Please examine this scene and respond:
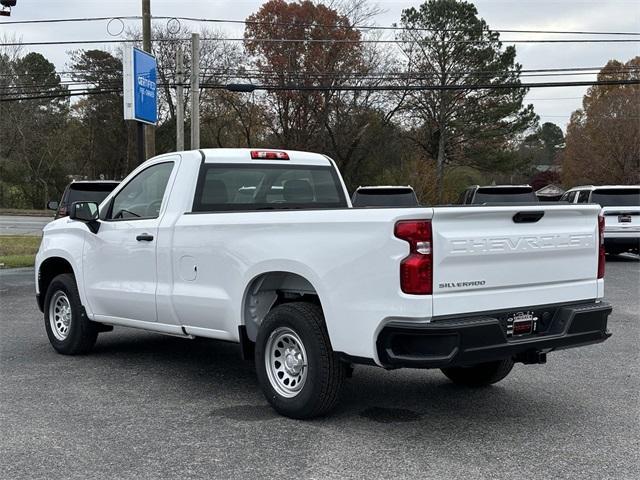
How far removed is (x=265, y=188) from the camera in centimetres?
639

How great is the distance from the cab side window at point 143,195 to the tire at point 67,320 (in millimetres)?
971

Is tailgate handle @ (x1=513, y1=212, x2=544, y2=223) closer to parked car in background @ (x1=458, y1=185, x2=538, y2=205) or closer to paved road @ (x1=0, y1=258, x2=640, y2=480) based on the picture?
paved road @ (x1=0, y1=258, x2=640, y2=480)

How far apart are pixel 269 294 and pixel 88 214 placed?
225cm

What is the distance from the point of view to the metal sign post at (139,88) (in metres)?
16.5

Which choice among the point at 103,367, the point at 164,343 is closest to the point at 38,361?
the point at 103,367

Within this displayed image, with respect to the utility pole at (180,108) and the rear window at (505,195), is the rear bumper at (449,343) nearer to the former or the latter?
the rear window at (505,195)

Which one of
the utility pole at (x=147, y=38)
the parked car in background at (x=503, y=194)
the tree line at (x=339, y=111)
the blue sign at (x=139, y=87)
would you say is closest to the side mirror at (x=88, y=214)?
the blue sign at (x=139, y=87)

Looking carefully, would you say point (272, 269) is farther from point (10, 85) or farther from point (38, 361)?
point (10, 85)

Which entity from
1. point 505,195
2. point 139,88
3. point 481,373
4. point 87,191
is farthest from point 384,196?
point 481,373

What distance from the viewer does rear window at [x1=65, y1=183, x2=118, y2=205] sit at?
50.0 ft

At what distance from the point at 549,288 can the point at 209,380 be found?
3001mm

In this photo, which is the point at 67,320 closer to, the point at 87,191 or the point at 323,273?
the point at 323,273

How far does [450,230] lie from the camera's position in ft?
14.2

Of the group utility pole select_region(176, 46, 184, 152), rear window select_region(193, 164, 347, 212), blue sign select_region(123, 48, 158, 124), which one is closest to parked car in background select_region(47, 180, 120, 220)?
blue sign select_region(123, 48, 158, 124)
